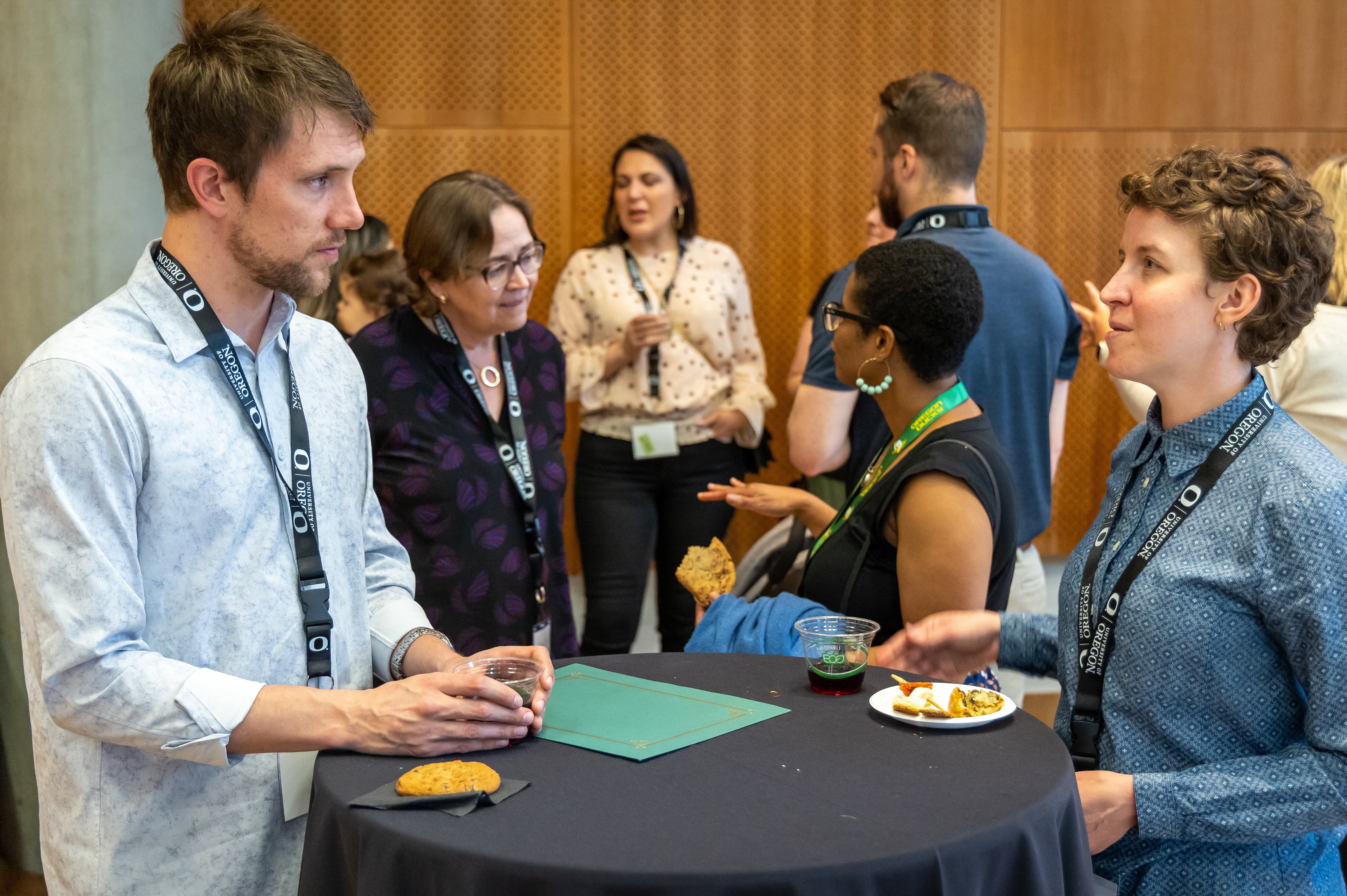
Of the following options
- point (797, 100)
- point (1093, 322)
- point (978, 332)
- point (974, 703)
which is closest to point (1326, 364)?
point (1093, 322)

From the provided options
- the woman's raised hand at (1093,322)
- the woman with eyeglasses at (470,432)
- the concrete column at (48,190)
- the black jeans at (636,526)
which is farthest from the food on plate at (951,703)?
the concrete column at (48,190)

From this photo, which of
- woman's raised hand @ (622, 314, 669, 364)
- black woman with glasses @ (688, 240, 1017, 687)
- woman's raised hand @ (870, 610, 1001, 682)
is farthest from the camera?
woman's raised hand @ (622, 314, 669, 364)

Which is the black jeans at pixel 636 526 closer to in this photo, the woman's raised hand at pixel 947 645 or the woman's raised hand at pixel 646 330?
the woman's raised hand at pixel 646 330

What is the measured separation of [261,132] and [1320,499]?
57.2 inches

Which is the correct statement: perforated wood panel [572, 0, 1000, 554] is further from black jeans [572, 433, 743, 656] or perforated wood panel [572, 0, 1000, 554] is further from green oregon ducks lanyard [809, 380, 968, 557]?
green oregon ducks lanyard [809, 380, 968, 557]

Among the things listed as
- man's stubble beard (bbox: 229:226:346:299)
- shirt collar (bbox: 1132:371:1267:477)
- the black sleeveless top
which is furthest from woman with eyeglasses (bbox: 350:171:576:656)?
shirt collar (bbox: 1132:371:1267:477)

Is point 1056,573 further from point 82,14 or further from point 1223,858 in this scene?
point 82,14

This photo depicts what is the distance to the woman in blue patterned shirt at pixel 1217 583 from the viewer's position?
1.37 m

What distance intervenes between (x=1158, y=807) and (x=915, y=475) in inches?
29.0

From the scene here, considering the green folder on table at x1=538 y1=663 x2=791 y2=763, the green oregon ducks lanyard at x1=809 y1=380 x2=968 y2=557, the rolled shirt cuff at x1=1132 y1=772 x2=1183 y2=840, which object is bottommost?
the rolled shirt cuff at x1=1132 y1=772 x2=1183 y2=840

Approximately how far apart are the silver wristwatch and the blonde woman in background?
1.77 metres

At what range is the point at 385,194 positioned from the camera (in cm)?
467

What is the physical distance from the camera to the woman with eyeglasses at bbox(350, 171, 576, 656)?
260 cm

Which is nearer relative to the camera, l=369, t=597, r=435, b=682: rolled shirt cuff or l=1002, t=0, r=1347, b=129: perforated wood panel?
l=369, t=597, r=435, b=682: rolled shirt cuff
